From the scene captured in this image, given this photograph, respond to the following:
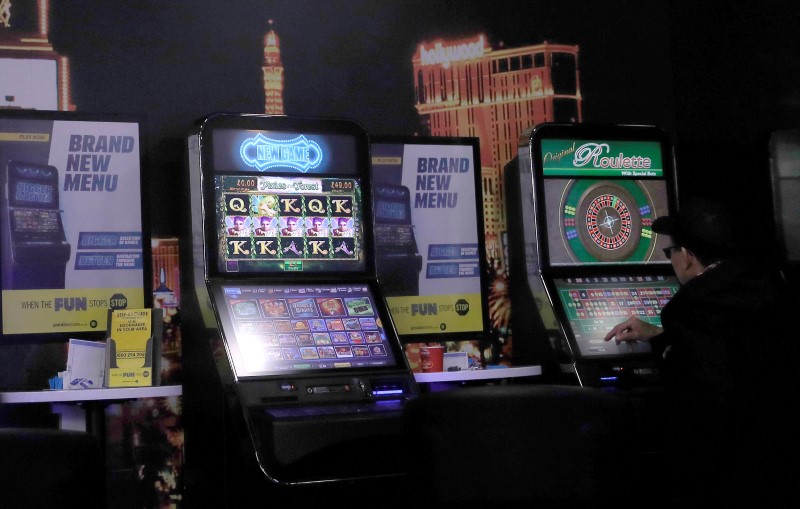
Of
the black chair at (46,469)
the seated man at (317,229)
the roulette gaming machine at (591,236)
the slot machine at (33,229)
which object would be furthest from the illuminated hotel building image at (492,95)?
the black chair at (46,469)

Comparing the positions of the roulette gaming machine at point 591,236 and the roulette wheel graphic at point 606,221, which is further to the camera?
the roulette wheel graphic at point 606,221

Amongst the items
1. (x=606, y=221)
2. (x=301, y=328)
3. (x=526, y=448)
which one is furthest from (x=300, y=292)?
(x=526, y=448)

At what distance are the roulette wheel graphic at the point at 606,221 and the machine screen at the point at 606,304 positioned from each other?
114 mm

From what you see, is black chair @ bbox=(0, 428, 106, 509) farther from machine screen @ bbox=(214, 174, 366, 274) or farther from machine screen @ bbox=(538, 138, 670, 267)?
machine screen @ bbox=(538, 138, 670, 267)

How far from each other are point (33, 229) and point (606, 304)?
2.28 metres

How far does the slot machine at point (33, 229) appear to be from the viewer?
12.4ft

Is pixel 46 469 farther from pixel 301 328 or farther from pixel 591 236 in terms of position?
pixel 591 236

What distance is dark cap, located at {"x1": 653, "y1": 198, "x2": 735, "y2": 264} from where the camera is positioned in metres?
3.10

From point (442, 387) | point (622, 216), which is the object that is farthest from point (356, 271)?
point (622, 216)

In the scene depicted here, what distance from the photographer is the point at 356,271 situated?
3.85 m

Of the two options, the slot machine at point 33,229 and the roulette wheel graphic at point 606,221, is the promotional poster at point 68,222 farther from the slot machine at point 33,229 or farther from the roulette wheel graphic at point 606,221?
the roulette wheel graphic at point 606,221

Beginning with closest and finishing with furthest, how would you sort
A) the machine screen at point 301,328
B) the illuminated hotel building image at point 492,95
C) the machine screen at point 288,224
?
the machine screen at point 301,328, the machine screen at point 288,224, the illuminated hotel building image at point 492,95

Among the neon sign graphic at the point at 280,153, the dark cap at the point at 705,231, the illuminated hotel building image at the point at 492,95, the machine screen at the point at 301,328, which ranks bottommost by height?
the machine screen at the point at 301,328

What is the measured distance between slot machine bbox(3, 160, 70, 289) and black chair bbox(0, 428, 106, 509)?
2.06m
